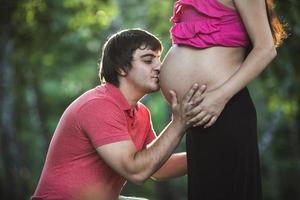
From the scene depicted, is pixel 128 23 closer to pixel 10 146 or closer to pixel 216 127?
pixel 10 146

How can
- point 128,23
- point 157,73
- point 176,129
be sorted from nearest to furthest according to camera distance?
point 176,129 < point 157,73 < point 128,23

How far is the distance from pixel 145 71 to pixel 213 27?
67 centimetres

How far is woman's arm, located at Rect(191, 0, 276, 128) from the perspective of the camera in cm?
269

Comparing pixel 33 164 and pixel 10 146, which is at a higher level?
pixel 10 146

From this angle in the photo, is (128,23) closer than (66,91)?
Yes

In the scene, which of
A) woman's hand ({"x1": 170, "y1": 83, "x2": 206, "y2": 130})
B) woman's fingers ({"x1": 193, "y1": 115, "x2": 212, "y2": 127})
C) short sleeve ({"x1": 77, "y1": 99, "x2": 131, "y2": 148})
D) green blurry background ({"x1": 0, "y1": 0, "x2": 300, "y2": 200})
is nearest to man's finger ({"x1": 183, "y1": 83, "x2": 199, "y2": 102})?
woman's hand ({"x1": 170, "y1": 83, "x2": 206, "y2": 130})

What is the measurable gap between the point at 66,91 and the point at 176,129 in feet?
65.2

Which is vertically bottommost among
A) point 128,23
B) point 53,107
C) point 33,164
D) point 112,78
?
point 33,164

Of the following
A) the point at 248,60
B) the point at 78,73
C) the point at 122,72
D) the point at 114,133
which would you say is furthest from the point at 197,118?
the point at 78,73

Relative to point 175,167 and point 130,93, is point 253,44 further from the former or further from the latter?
point 175,167

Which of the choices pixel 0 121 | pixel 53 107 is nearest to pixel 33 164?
pixel 53 107

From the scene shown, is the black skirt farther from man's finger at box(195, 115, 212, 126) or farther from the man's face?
the man's face

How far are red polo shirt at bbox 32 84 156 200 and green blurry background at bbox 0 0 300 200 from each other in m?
2.08

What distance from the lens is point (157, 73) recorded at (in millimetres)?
3299
